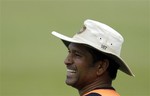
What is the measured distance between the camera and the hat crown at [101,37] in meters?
3.76

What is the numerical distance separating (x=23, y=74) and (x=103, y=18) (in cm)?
126

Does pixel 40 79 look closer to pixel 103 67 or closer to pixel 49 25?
pixel 49 25

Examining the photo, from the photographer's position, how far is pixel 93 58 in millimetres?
3783

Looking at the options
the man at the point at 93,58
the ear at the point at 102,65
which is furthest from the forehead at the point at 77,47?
the ear at the point at 102,65

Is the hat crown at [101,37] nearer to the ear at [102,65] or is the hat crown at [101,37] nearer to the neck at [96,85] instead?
the ear at [102,65]

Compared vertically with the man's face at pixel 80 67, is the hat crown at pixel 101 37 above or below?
above

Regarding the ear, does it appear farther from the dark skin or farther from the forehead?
the forehead

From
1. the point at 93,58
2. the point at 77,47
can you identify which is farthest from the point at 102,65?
the point at 77,47

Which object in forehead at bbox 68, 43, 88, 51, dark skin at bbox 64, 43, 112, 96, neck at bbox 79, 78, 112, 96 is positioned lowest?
neck at bbox 79, 78, 112, 96

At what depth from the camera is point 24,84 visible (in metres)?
8.16

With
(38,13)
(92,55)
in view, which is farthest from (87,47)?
(38,13)

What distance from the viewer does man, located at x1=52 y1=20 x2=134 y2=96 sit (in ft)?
12.3

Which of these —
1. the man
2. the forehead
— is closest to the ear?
the man

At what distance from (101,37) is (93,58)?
127mm
